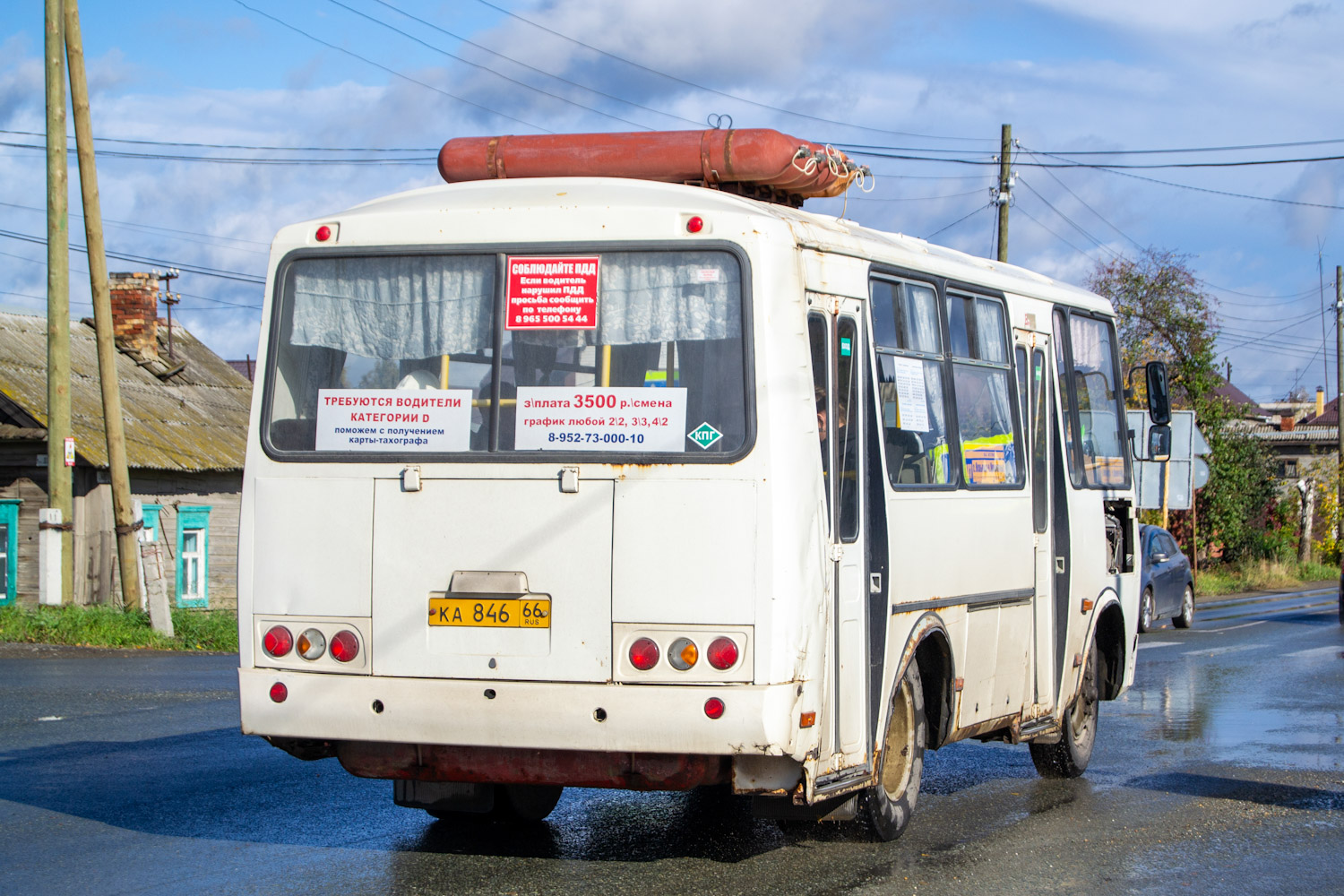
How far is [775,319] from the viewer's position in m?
6.34

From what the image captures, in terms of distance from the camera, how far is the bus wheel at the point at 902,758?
24.4 ft

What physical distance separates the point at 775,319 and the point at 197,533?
74.8 feet

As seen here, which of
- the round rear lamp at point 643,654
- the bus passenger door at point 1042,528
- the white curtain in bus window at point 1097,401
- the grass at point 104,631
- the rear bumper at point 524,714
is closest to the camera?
the rear bumper at point 524,714

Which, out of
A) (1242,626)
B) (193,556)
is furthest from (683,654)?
(193,556)

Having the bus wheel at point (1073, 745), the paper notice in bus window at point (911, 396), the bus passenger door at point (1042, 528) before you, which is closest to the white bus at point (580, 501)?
the paper notice in bus window at point (911, 396)

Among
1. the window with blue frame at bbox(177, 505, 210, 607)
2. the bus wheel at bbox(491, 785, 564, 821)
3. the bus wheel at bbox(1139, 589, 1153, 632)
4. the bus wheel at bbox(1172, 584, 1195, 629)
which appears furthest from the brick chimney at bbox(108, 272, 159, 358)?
the bus wheel at bbox(491, 785, 564, 821)

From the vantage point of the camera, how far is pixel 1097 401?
10445 millimetres

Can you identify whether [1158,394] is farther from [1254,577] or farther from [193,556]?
[1254,577]

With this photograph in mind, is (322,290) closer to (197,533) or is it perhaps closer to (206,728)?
(206,728)

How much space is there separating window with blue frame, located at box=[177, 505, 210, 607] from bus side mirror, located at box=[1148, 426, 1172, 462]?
64.6 ft

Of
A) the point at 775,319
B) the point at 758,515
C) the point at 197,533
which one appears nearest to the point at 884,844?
the point at 758,515

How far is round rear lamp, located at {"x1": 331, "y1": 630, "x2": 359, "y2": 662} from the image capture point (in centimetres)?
650

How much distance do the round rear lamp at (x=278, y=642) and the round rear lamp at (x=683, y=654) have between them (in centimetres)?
167

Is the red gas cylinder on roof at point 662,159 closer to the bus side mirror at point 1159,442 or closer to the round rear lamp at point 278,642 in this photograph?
the round rear lamp at point 278,642
